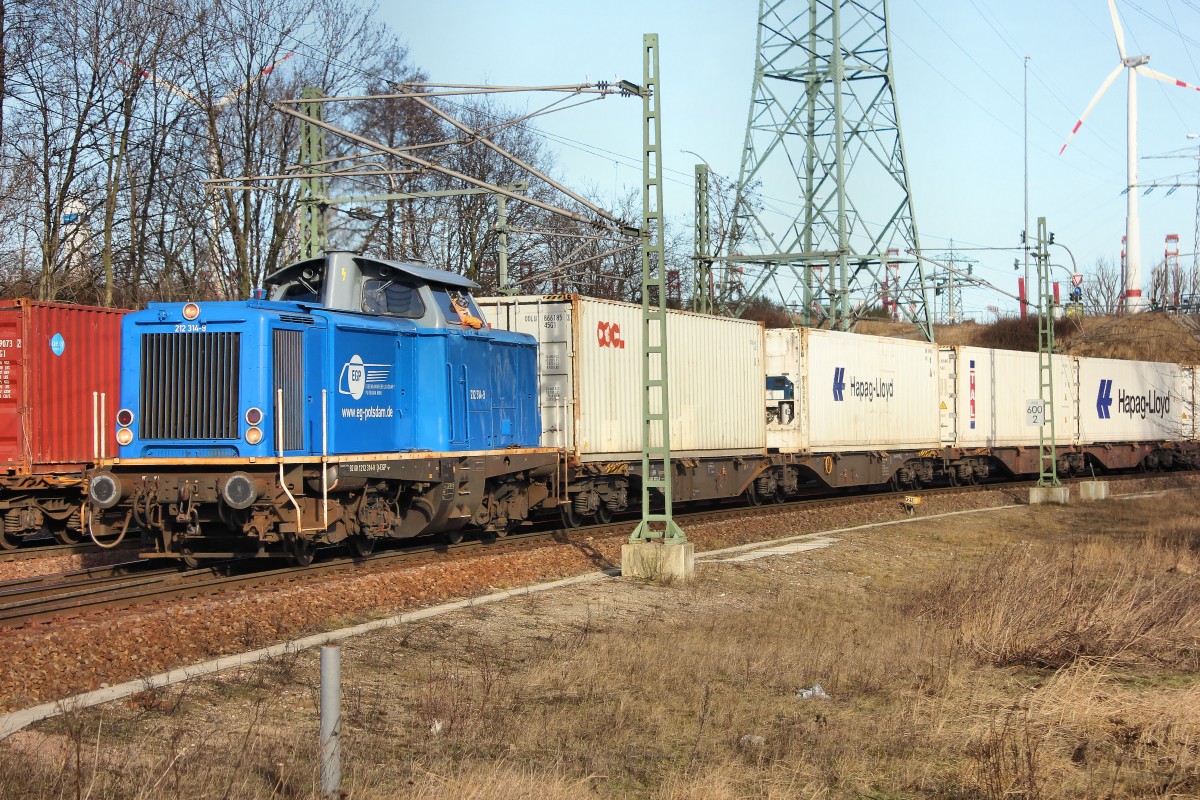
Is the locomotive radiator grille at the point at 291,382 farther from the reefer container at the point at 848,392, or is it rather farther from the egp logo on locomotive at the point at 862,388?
the egp logo on locomotive at the point at 862,388

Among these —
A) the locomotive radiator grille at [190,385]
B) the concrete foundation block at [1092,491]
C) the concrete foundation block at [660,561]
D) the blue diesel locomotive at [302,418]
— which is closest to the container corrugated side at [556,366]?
the blue diesel locomotive at [302,418]

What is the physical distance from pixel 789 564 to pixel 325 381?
7.28 metres

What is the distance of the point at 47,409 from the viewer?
18297mm

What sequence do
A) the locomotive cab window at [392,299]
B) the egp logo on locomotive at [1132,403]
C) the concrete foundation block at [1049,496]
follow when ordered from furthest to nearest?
the egp logo on locomotive at [1132,403]
the concrete foundation block at [1049,496]
the locomotive cab window at [392,299]

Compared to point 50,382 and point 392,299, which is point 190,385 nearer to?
point 392,299

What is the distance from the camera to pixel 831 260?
122 ft

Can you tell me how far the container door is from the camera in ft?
98.4

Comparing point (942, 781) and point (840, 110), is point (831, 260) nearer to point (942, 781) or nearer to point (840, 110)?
point (840, 110)

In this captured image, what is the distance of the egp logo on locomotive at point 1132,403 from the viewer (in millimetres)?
36656

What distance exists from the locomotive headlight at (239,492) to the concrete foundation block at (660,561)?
4917mm

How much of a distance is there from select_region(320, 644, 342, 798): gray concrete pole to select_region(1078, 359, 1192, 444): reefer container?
33967 mm

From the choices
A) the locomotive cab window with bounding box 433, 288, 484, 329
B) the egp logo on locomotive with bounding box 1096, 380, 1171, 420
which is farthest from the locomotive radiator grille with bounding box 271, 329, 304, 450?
the egp logo on locomotive with bounding box 1096, 380, 1171, 420

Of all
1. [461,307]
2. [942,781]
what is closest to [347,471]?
[461,307]

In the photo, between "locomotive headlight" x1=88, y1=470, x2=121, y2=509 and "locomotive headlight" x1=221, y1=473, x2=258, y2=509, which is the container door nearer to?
"locomotive headlight" x1=221, y1=473, x2=258, y2=509
